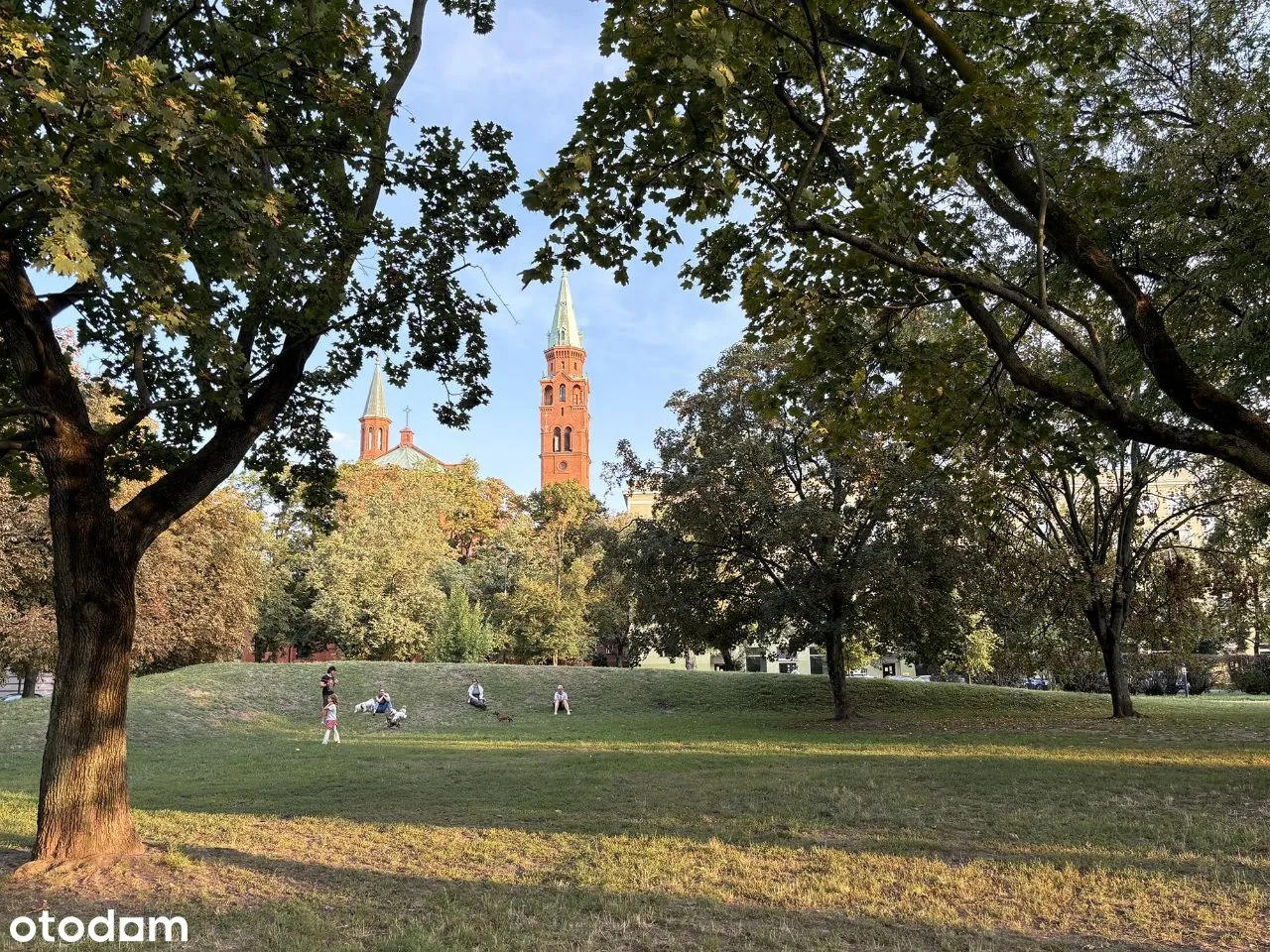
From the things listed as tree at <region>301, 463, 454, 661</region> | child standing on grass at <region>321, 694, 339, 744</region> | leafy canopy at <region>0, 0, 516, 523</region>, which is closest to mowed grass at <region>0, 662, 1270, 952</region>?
child standing on grass at <region>321, 694, 339, 744</region>

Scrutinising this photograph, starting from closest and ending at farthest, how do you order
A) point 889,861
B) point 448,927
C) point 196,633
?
point 448,927
point 889,861
point 196,633

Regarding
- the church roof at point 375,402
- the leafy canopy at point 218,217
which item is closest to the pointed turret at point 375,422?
the church roof at point 375,402

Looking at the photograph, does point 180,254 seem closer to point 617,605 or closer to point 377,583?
point 617,605

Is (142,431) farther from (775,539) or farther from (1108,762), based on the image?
(1108,762)

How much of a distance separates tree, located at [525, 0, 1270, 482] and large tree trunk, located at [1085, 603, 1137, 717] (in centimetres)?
1273

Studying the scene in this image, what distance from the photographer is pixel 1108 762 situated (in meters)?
12.5

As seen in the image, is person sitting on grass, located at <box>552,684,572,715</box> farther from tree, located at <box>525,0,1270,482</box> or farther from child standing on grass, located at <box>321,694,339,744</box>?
tree, located at <box>525,0,1270,482</box>

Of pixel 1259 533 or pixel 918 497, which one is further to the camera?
pixel 918 497

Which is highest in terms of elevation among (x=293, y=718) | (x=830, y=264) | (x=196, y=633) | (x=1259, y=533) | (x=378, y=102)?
(x=378, y=102)

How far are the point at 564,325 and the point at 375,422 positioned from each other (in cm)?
3221

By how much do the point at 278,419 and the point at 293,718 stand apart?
A: 59.8ft

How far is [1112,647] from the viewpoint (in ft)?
70.0

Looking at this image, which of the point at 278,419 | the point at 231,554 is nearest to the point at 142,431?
the point at 278,419

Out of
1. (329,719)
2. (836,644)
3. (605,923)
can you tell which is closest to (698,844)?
(605,923)
